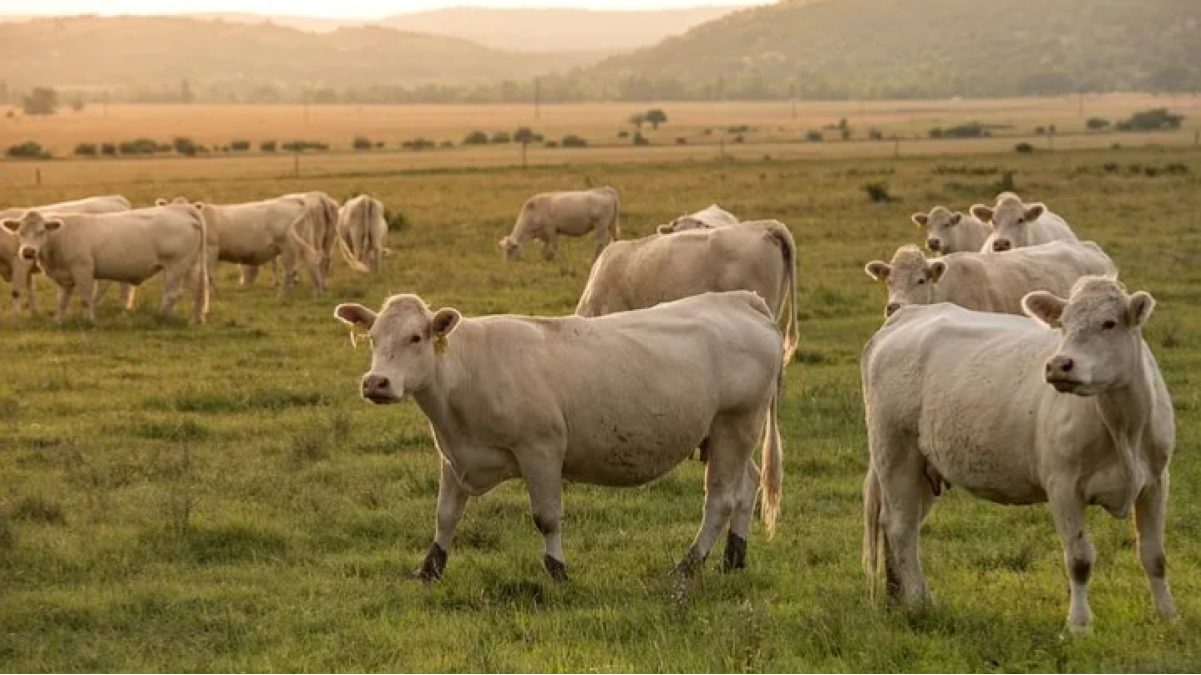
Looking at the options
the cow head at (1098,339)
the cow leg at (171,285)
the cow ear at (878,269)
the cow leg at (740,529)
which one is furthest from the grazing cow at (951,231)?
the cow head at (1098,339)

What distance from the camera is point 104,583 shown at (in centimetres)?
910

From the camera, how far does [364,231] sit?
2688 centimetres

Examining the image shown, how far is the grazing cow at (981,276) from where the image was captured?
14.0 meters

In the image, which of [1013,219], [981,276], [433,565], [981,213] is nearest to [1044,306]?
[433,565]

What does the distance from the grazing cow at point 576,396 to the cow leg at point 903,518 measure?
4.10ft

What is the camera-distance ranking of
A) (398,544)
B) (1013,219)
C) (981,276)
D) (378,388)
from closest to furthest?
(378,388) < (398,544) < (981,276) < (1013,219)

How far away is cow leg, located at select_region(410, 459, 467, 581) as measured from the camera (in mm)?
9219

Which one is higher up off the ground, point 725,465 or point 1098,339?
point 1098,339

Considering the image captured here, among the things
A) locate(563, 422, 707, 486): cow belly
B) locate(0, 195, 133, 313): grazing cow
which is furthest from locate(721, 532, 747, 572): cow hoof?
locate(0, 195, 133, 313): grazing cow

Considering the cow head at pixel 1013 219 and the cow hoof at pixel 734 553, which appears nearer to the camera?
the cow hoof at pixel 734 553

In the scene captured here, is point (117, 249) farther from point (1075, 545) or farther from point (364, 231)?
point (1075, 545)

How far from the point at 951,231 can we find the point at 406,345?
12.7 meters

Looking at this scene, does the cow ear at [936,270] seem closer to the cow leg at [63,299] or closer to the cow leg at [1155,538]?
the cow leg at [1155,538]

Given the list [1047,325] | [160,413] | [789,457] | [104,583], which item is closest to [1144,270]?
[789,457]
